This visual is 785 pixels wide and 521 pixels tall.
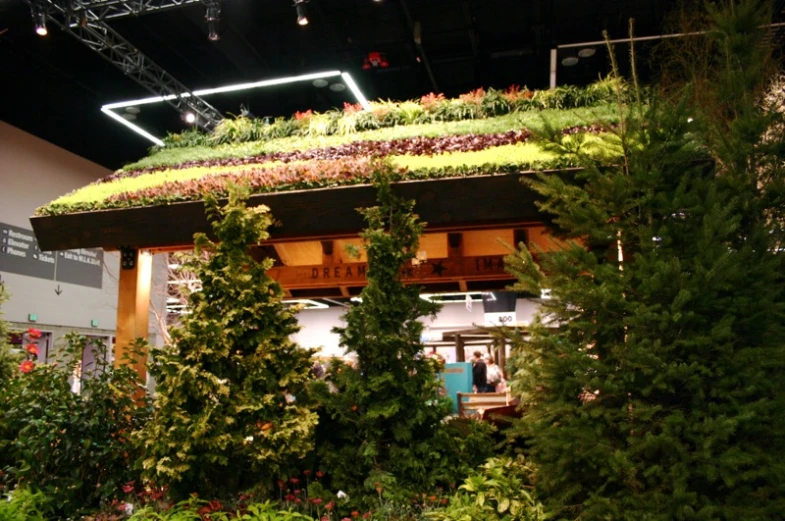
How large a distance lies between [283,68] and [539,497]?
9.90m

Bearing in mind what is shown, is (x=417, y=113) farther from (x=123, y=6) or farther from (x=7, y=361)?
(x=7, y=361)

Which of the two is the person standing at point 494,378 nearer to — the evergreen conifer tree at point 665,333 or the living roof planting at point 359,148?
the living roof planting at point 359,148

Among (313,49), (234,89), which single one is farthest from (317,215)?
(234,89)

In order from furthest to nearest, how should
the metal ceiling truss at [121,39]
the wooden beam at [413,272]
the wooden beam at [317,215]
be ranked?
the metal ceiling truss at [121,39], the wooden beam at [413,272], the wooden beam at [317,215]

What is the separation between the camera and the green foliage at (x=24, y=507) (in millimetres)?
4047

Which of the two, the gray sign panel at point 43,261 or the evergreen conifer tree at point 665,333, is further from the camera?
the gray sign panel at point 43,261

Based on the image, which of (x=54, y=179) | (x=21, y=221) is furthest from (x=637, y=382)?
(x=54, y=179)

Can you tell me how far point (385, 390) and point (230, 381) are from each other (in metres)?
1.23

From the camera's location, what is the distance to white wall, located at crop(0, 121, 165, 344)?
12.1m

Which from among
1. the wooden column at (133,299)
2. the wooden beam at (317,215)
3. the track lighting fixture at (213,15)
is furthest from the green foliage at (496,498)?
the track lighting fixture at (213,15)

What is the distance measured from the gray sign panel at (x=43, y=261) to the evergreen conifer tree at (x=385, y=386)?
27.5 feet

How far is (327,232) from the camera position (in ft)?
17.4

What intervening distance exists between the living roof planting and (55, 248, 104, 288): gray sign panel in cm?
641

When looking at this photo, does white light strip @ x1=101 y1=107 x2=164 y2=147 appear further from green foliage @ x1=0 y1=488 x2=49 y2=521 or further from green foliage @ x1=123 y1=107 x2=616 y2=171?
green foliage @ x1=0 y1=488 x2=49 y2=521
